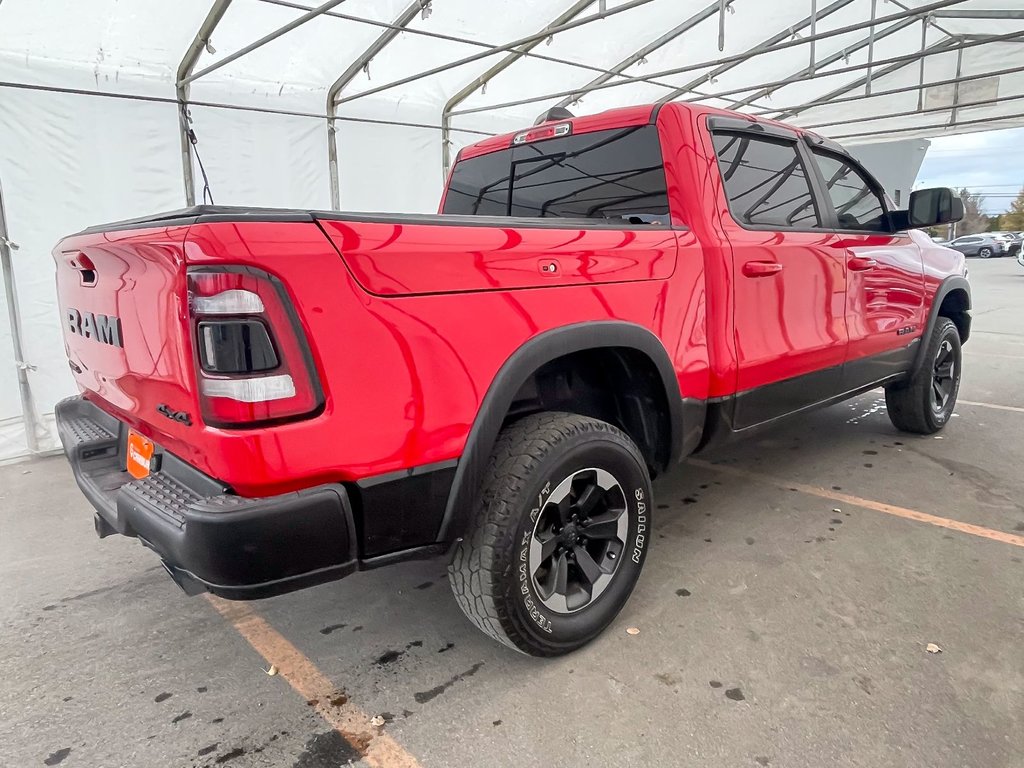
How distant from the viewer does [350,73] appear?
695 centimetres

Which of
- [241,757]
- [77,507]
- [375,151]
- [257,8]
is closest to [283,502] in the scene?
[241,757]

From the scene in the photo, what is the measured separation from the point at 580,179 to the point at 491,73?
232 inches

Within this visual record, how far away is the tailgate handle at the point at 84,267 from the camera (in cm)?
210

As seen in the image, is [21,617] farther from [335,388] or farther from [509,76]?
[509,76]

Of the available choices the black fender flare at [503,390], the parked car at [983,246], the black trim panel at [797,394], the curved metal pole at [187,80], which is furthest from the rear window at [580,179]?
the parked car at [983,246]

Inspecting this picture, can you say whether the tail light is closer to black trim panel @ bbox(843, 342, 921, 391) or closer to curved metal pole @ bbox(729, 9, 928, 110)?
black trim panel @ bbox(843, 342, 921, 391)

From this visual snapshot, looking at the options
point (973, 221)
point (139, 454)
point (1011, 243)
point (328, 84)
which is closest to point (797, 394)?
point (139, 454)

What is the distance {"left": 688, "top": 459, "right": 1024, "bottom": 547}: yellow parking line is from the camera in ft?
10.3

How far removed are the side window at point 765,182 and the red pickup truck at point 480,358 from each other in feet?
0.05

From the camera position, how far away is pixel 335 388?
164 cm

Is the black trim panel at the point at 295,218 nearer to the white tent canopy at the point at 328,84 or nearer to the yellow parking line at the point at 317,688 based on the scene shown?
the yellow parking line at the point at 317,688

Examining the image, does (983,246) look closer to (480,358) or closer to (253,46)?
(253,46)

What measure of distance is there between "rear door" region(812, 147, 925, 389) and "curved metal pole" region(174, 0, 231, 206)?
479cm

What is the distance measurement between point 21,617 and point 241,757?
1466mm
